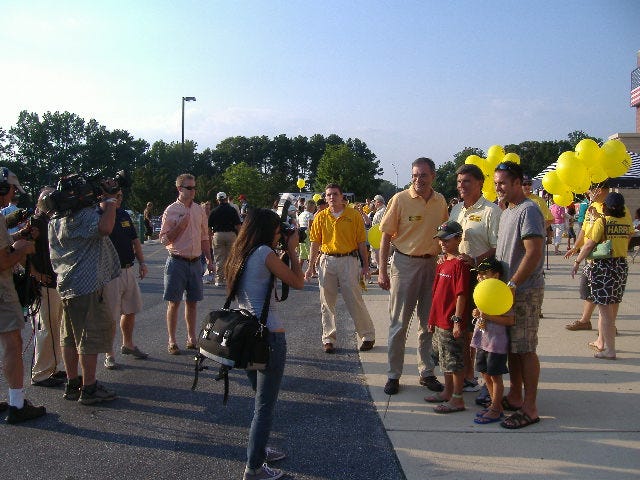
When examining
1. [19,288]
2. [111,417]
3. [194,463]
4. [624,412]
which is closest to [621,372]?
[624,412]

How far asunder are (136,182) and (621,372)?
40482 millimetres

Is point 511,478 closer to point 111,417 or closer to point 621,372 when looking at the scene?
point 621,372

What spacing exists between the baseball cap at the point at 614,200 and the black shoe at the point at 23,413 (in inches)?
222

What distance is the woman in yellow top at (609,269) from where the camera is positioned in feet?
18.3

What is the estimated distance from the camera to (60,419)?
4266mm

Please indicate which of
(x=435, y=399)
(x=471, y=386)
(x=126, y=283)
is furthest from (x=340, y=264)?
(x=126, y=283)

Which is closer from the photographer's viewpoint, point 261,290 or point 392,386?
point 261,290

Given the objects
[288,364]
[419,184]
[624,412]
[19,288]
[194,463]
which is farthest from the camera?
[288,364]

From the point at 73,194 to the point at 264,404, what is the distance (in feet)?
7.77

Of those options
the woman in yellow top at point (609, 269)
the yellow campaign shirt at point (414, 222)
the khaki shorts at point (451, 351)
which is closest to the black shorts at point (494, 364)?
the khaki shorts at point (451, 351)

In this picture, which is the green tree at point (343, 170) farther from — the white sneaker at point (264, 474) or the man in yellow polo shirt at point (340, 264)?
the white sneaker at point (264, 474)

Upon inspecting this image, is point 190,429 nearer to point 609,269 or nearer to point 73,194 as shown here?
point 73,194

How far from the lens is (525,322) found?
396cm

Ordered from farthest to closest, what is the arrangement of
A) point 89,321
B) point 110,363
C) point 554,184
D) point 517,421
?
point 554,184
point 110,363
point 89,321
point 517,421
